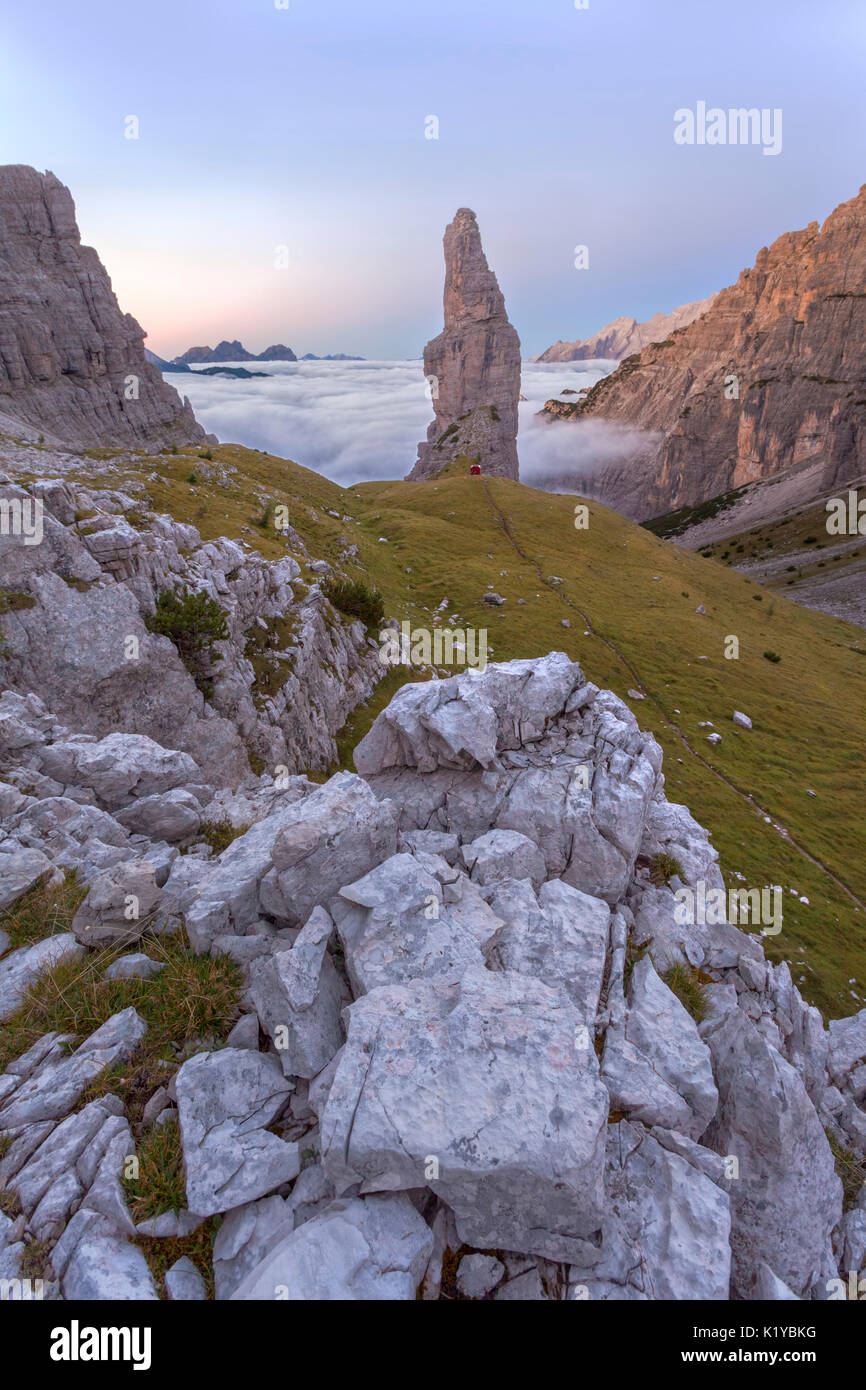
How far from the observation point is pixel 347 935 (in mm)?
8594

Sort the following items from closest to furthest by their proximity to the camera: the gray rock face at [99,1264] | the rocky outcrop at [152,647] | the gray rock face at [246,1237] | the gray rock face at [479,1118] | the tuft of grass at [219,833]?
the gray rock face at [99,1264] < the gray rock face at [246,1237] < the gray rock face at [479,1118] < the tuft of grass at [219,833] < the rocky outcrop at [152,647]

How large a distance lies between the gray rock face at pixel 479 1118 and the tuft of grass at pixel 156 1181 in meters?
1.75

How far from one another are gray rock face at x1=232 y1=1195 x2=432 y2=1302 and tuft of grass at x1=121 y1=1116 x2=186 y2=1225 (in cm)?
117

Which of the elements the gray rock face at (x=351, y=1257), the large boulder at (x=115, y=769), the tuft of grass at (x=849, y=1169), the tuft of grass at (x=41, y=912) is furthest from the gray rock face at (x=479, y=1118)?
the large boulder at (x=115, y=769)

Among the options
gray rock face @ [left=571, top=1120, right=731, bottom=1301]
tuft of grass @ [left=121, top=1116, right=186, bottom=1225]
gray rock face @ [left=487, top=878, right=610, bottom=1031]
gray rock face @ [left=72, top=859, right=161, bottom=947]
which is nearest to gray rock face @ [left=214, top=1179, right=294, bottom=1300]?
tuft of grass @ [left=121, top=1116, right=186, bottom=1225]

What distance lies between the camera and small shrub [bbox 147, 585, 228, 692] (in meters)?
23.8

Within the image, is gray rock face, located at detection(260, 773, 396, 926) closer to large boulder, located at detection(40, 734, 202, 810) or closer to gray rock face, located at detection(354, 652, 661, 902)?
gray rock face, located at detection(354, 652, 661, 902)

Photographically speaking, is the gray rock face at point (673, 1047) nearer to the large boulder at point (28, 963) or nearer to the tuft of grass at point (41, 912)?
the large boulder at point (28, 963)

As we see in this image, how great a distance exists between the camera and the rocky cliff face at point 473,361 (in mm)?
177250

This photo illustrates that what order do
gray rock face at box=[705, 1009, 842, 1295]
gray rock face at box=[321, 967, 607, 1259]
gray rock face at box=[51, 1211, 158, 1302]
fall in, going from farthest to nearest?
gray rock face at box=[705, 1009, 842, 1295], gray rock face at box=[321, 967, 607, 1259], gray rock face at box=[51, 1211, 158, 1302]

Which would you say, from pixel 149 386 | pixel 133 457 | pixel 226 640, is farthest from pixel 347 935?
pixel 149 386

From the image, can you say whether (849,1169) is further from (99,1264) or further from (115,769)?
(115,769)
